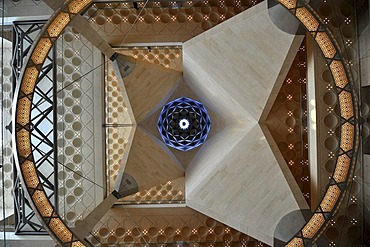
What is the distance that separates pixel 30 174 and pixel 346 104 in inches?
193

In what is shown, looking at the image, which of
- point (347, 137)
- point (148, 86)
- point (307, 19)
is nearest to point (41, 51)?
point (148, 86)

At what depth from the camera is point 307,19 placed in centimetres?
675

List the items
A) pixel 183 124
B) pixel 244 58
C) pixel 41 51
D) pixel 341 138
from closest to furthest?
pixel 41 51
pixel 341 138
pixel 244 58
pixel 183 124

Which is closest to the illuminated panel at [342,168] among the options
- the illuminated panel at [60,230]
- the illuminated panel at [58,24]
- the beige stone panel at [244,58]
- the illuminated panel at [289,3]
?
the illuminated panel at [289,3]

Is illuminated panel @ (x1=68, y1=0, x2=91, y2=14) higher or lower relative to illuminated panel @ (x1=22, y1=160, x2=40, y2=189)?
higher

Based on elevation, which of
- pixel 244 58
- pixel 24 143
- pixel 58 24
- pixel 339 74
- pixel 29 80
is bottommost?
pixel 24 143

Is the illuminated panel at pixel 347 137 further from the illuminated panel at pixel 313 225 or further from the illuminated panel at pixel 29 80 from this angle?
the illuminated panel at pixel 29 80

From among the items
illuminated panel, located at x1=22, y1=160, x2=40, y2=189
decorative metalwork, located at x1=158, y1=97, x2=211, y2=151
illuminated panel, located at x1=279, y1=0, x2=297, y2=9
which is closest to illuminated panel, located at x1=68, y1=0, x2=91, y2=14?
illuminated panel, located at x1=22, y1=160, x2=40, y2=189

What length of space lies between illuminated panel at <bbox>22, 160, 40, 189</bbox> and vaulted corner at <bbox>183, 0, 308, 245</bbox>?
12.7 ft

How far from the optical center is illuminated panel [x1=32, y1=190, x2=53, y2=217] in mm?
6801

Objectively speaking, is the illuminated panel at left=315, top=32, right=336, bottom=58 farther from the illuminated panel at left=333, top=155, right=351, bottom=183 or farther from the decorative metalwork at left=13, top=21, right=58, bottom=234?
the decorative metalwork at left=13, top=21, right=58, bottom=234

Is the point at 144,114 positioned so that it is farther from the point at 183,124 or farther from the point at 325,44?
the point at 325,44

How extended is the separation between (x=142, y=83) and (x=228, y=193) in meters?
3.01

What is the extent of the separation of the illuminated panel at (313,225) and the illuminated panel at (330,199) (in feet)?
0.46
